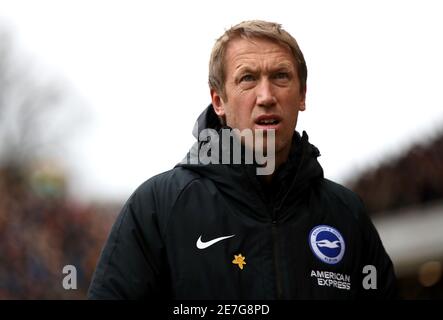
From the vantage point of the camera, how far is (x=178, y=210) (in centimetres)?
390

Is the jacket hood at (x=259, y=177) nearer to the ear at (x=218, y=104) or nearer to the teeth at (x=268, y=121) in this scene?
the ear at (x=218, y=104)

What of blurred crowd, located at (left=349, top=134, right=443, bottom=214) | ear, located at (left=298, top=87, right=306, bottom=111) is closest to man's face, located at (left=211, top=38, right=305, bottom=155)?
ear, located at (left=298, top=87, right=306, bottom=111)

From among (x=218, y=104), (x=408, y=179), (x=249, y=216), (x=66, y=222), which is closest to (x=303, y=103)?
(x=218, y=104)

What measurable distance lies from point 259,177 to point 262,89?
0.36 m

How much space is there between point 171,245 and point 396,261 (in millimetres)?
9978

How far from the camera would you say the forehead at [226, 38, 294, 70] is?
4.11 metres

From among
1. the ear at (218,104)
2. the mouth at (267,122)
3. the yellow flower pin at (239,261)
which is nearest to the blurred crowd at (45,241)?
the ear at (218,104)

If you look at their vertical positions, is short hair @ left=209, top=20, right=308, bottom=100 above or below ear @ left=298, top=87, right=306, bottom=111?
above

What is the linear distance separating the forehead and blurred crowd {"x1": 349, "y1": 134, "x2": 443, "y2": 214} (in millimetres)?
7432

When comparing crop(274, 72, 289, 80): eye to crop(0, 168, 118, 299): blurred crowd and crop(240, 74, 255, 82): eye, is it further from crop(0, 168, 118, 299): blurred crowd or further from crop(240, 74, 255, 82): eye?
crop(0, 168, 118, 299): blurred crowd

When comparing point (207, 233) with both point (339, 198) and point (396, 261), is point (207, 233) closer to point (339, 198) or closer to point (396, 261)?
point (339, 198)

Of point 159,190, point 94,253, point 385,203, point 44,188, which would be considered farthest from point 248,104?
point 44,188

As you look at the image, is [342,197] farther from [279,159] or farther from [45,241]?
[45,241]

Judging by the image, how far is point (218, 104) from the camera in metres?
4.25
